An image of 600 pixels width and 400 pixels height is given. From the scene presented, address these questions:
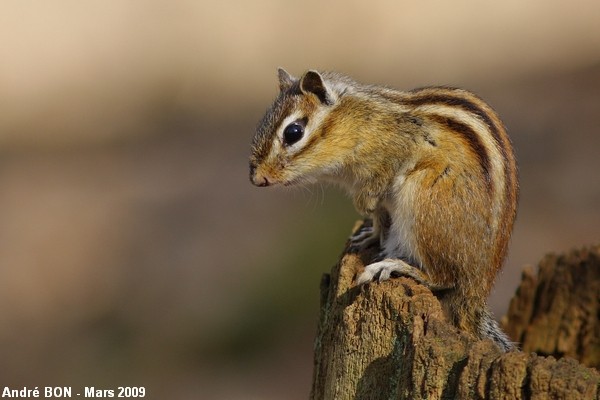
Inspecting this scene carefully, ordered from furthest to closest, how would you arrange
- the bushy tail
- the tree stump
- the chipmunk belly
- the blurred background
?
1. the blurred background
2. the chipmunk belly
3. the bushy tail
4. the tree stump

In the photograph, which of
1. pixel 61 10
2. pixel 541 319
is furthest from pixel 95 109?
Result: pixel 541 319

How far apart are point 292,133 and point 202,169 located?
670cm

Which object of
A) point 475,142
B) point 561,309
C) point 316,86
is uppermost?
point 316,86

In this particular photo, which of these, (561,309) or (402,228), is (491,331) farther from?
(561,309)

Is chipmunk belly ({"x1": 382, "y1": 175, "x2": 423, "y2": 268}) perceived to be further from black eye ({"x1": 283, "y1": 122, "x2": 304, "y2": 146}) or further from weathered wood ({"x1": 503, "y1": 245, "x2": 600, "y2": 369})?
weathered wood ({"x1": 503, "y1": 245, "x2": 600, "y2": 369})

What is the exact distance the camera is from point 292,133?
4984 millimetres

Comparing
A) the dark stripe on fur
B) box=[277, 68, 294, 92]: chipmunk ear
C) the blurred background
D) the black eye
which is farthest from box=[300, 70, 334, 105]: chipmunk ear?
the blurred background

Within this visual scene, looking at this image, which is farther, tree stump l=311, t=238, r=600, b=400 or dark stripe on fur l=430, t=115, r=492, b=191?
dark stripe on fur l=430, t=115, r=492, b=191

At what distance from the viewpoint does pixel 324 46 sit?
12.8m

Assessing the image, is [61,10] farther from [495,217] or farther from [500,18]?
[495,217]

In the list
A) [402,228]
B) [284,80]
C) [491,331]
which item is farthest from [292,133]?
[491,331]

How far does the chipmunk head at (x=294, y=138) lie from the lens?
4.96 metres

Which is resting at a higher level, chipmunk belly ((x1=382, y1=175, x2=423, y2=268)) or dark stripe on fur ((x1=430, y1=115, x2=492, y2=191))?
dark stripe on fur ((x1=430, y1=115, x2=492, y2=191))

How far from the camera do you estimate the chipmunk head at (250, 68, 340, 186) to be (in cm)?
496
